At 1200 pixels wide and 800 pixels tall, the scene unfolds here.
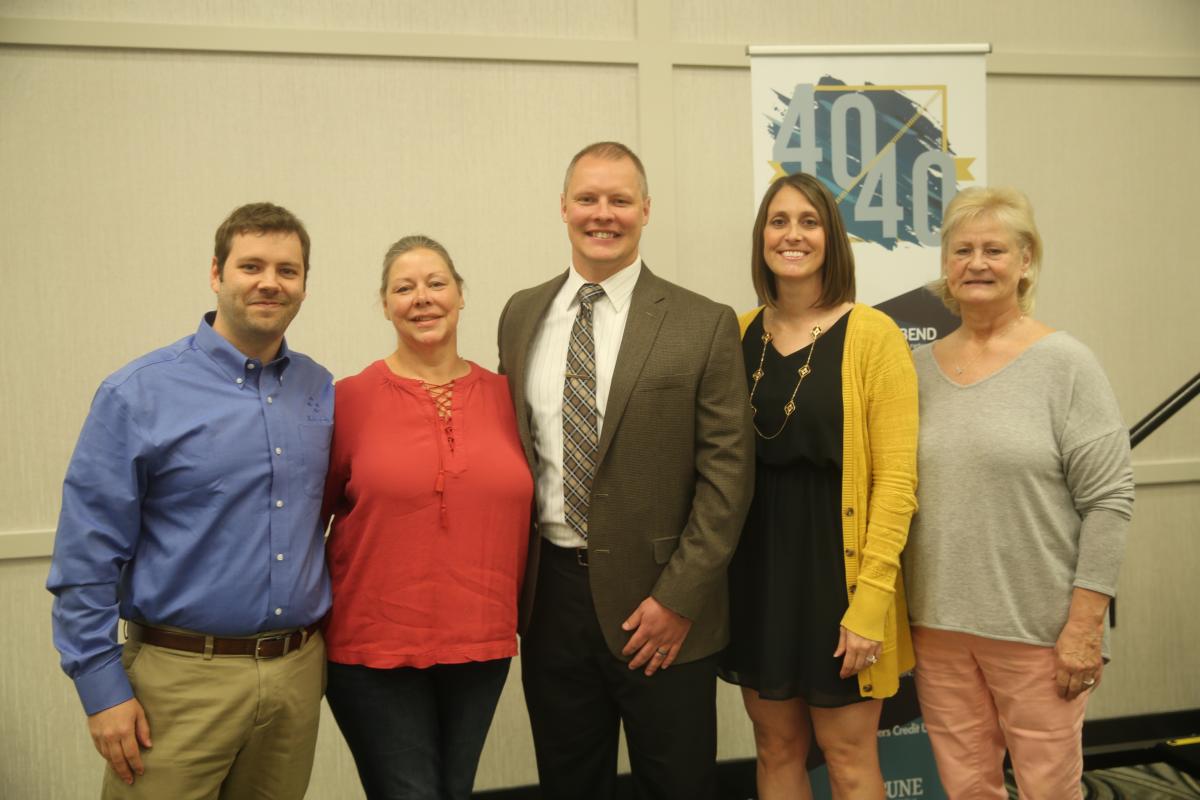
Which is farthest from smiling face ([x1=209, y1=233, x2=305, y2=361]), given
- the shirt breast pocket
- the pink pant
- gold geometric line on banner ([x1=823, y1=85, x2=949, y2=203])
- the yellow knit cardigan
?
gold geometric line on banner ([x1=823, y1=85, x2=949, y2=203])

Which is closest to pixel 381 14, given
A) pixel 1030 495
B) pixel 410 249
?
pixel 410 249

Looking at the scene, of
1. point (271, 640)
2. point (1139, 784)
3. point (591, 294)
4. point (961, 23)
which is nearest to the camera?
point (271, 640)

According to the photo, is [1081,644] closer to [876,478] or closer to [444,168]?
[876,478]

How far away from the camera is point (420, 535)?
5.48 feet

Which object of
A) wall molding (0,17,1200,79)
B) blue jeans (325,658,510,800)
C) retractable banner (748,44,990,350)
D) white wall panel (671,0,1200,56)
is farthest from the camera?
white wall panel (671,0,1200,56)

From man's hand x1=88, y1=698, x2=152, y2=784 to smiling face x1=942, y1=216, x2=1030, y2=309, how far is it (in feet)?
6.34

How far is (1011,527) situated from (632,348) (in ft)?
3.07

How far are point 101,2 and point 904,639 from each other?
120 inches

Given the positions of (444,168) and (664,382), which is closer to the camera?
(664,382)

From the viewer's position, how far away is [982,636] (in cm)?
189

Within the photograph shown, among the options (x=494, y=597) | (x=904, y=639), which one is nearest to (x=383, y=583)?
(x=494, y=597)

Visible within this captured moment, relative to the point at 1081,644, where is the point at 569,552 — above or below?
above

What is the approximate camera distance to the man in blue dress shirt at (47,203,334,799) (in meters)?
1.51

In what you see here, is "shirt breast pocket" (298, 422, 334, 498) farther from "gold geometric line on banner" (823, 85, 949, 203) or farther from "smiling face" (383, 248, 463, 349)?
"gold geometric line on banner" (823, 85, 949, 203)
